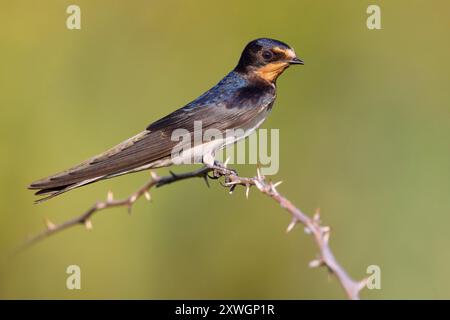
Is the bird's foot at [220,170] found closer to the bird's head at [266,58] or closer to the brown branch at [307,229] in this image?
the bird's head at [266,58]

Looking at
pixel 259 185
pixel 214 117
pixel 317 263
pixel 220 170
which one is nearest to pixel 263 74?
pixel 214 117

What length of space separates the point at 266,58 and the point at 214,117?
1.42 ft

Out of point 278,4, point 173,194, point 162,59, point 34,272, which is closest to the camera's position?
point 34,272

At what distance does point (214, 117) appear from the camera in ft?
10.5

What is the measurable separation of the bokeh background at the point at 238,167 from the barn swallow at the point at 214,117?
343 mm

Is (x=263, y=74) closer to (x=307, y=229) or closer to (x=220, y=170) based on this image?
(x=220, y=170)

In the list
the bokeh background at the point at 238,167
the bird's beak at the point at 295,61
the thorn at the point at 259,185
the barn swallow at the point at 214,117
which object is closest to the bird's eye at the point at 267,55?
the barn swallow at the point at 214,117

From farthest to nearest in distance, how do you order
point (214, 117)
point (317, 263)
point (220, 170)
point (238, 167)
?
point (238, 167) < point (214, 117) < point (220, 170) < point (317, 263)

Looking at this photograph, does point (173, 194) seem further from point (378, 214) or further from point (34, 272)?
point (378, 214)

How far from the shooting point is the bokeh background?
10.6 ft

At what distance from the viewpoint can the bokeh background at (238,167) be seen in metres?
3.23

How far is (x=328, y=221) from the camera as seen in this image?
341 cm

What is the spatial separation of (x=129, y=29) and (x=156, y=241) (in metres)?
1.34

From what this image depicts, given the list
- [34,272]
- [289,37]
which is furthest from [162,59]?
[34,272]
